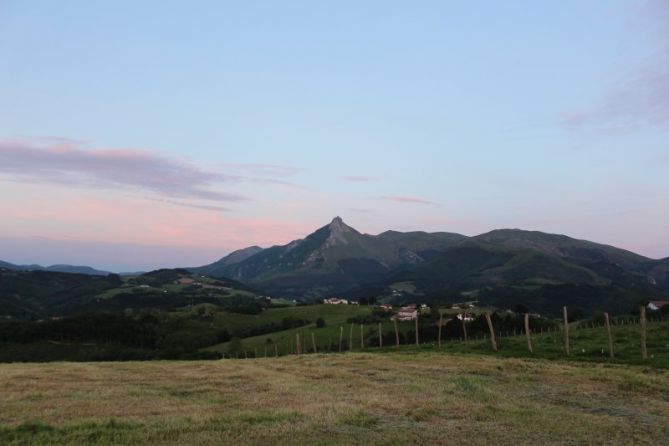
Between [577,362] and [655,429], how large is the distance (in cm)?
1667

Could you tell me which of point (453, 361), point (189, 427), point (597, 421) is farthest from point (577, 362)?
point (189, 427)

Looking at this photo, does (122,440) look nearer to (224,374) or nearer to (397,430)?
(397,430)

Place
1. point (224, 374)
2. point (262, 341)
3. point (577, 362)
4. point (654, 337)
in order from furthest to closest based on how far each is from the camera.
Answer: point (262, 341), point (654, 337), point (577, 362), point (224, 374)

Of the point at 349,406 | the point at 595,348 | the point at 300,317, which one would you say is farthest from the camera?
the point at 300,317

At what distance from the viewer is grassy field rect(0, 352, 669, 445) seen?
12289mm

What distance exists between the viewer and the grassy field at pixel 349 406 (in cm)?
1229

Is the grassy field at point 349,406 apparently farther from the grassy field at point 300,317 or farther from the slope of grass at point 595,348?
the grassy field at point 300,317

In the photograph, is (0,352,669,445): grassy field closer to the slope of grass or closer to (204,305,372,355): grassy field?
the slope of grass

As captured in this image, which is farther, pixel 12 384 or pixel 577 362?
pixel 577 362

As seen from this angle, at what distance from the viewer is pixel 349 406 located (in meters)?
16.2

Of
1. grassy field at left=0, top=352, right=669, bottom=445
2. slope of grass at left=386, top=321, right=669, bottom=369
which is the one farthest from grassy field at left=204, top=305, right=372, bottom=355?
grassy field at left=0, top=352, right=669, bottom=445

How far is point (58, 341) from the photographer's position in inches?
5768

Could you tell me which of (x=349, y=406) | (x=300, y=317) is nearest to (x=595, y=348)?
(x=349, y=406)

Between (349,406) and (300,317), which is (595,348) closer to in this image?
(349,406)
